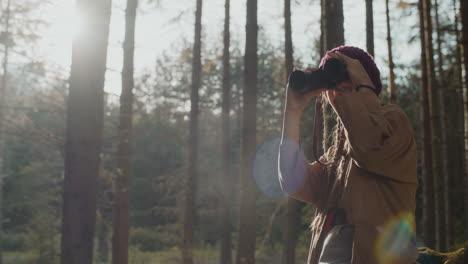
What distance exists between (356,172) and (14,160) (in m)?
33.1

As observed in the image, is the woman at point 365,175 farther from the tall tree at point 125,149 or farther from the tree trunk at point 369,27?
the tree trunk at point 369,27

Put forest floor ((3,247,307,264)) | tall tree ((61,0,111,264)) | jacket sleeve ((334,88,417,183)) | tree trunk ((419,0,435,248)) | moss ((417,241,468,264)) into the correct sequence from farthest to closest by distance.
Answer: forest floor ((3,247,307,264)), tree trunk ((419,0,435,248)), tall tree ((61,0,111,264)), moss ((417,241,468,264)), jacket sleeve ((334,88,417,183))

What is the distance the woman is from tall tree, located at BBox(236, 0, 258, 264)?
752cm

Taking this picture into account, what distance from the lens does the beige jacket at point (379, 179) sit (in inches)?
71.1

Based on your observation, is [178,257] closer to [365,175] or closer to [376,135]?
[365,175]

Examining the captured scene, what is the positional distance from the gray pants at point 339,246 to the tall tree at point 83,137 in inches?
115

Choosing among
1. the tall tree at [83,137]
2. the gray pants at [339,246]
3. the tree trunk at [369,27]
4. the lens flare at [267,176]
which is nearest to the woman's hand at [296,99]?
the gray pants at [339,246]

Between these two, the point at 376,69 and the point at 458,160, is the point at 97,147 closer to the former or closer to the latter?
the point at 376,69

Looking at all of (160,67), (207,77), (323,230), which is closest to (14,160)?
(160,67)

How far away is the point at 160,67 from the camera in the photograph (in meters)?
34.0

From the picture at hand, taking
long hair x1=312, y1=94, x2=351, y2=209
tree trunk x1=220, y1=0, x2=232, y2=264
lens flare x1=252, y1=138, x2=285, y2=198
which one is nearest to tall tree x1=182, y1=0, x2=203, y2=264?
tree trunk x1=220, y1=0, x2=232, y2=264

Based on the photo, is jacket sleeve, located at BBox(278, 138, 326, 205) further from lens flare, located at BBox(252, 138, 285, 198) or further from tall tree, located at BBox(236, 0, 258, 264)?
lens flare, located at BBox(252, 138, 285, 198)

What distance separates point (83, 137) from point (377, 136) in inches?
126

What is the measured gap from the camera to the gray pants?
1909 mm
